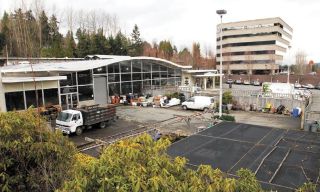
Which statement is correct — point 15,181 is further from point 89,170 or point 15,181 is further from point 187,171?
point 187,171

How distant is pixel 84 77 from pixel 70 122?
12.5m

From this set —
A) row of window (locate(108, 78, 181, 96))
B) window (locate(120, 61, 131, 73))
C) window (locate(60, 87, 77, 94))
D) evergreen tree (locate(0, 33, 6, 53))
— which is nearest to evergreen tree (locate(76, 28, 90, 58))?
evergreen tree (locate(0, 33, 6, 53))

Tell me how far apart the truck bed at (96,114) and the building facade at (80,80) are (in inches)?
146

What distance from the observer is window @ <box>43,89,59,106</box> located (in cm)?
2403

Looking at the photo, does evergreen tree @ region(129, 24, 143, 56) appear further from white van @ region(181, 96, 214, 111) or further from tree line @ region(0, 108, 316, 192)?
tree line @ region(0, 108, 316, 192)

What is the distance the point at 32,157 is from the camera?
253 inches

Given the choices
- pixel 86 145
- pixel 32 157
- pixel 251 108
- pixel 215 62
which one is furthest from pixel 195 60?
pixel 32 157

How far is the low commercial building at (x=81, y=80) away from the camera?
22.0m

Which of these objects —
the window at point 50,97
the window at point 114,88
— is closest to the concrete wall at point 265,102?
the window at point 114,88

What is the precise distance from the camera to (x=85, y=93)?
30312mm

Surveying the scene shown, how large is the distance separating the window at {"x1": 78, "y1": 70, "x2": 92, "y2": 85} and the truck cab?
10994mm

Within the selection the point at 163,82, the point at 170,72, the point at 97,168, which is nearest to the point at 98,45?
the point at 170,72

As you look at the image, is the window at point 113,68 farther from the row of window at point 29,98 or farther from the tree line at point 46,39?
the tree line at point 46,39

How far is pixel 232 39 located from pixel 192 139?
3350 inches
